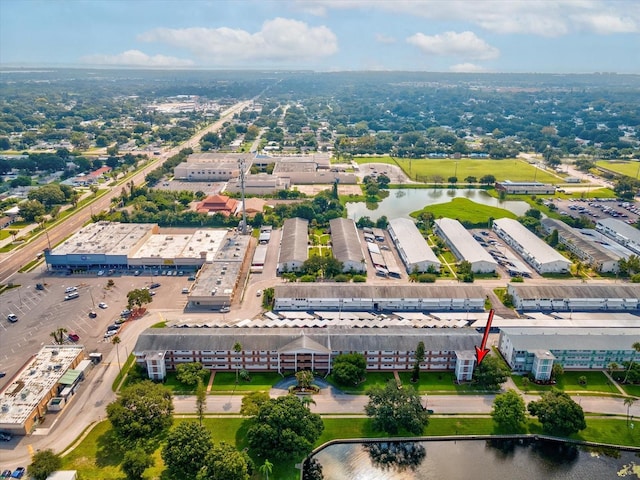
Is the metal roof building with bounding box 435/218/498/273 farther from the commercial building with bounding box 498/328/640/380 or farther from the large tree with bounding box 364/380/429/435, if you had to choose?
the large tree with bounding box 364/380/429/435

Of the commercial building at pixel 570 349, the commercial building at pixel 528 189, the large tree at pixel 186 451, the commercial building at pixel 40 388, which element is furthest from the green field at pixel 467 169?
the large tree at pixel 186 451

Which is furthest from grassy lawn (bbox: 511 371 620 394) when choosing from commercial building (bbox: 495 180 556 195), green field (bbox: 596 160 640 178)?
green field (bbox: 596 160 640 178)

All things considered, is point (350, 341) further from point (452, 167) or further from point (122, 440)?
point (452, 167)

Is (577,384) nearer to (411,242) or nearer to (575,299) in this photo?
(575,299)

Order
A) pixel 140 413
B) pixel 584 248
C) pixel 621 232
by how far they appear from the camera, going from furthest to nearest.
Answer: pixel 621 232 → pixel 584 248 → pixel 140 413

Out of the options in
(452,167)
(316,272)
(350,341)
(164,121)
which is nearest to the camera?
(350,341)

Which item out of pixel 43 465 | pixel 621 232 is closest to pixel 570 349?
pixel 621 232

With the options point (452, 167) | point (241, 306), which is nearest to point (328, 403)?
point (241, 306)
